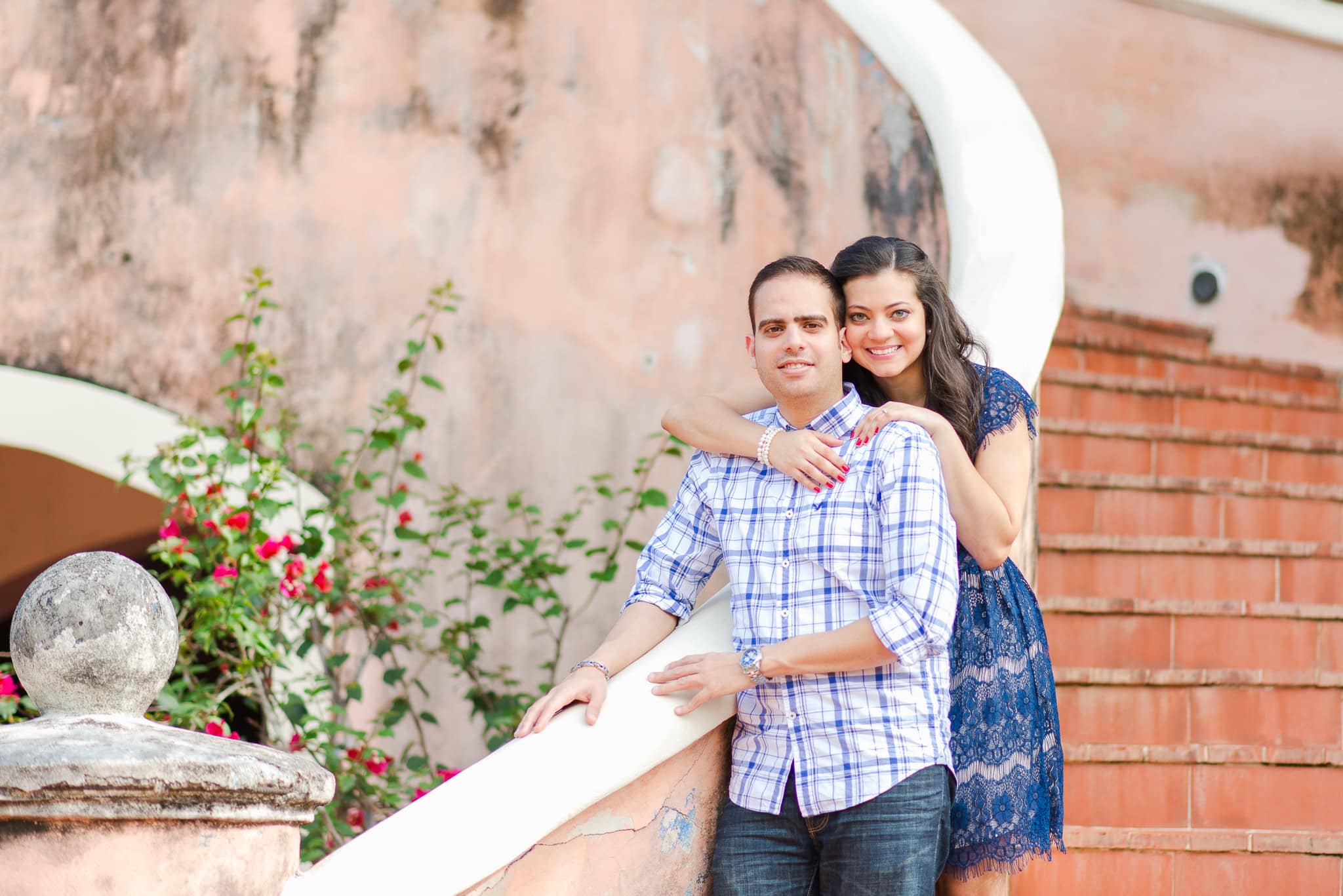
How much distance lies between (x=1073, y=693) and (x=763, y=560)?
1.55 m

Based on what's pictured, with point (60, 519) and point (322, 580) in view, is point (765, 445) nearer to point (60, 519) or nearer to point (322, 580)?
point (322, 580)

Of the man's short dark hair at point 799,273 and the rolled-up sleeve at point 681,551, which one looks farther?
the rolled-up sleeve at point 681,551

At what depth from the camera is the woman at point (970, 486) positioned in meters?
2.07

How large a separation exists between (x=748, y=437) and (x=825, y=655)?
1.32 feet

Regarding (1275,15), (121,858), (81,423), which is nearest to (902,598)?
A: (121,858)

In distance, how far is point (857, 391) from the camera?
2264mm

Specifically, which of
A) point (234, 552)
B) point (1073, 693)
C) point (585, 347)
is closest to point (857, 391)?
point (1073, 693)

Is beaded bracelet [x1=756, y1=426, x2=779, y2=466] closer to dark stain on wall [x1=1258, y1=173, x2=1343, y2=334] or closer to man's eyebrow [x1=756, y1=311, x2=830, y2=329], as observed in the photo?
man's eyebrow [x1=756, y1=311, x2=830, y2=329]

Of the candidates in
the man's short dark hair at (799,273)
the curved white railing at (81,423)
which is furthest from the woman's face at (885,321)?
the curved white railing at (81,423)

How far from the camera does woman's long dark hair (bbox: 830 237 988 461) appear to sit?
2217mm

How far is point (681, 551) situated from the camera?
2211 millimetres

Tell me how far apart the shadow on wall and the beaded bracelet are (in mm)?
4378

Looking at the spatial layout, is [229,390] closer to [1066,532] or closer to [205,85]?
[205,85]

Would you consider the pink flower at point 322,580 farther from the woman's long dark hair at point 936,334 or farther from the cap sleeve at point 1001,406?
the cap sleeve at point 1001,406
